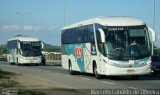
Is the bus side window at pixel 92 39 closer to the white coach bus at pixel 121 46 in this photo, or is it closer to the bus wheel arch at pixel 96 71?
the white coach bus at pixel 121 46

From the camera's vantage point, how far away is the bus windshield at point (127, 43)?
87.8 ft

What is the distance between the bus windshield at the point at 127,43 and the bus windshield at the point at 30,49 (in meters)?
31.6

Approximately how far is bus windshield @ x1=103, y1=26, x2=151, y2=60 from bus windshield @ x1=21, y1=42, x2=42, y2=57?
3162 centimetres

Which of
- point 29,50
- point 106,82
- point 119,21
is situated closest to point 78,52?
point 119,21

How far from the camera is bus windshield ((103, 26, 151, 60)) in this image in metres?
26.8

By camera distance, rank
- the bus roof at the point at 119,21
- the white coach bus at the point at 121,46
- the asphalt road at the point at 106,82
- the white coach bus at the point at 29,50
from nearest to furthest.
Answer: the asphalt road at the point at 106,82, the white coach bus at the point at 121,46, the bus roof at the point at 119,21, the white coach bus at the point at 29,50

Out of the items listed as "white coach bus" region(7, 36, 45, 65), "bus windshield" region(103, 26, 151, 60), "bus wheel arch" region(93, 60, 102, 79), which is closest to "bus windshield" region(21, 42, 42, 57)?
"white coach bus" region(7, 36, 45, 65)

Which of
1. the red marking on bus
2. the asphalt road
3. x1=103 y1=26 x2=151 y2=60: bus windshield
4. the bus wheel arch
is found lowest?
the asphalt road

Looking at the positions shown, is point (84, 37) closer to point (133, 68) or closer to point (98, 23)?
point (98, 23)

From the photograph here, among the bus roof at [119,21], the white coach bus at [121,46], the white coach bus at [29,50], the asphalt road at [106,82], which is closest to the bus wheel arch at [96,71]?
the white coach bus at [121,46]

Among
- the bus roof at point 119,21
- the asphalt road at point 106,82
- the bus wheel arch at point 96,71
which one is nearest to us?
the asphalt road at point 106,82

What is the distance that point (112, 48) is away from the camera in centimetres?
2677

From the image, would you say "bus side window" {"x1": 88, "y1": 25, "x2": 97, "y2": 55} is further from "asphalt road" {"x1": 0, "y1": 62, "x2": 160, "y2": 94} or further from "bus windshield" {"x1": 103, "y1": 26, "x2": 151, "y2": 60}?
"bus windshield" {"x1": 103, "y1": 26, "x2": 151, "y2": 60}

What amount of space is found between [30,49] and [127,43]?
3264 cm
